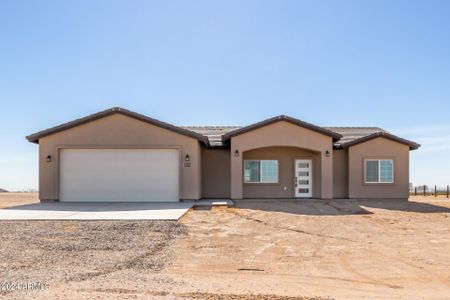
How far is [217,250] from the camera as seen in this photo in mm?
9219

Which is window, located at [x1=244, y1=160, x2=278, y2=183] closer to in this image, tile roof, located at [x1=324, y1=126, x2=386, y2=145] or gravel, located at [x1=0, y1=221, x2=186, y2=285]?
tile roof, located at [x1=324, y1=126, x2=386, y2=145]

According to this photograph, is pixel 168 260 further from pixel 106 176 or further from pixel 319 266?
pixel 106 176

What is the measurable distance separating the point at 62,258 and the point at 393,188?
55.2 ft

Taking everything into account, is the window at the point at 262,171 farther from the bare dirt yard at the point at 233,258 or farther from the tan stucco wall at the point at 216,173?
the bare dirt yard at the point at 233,258

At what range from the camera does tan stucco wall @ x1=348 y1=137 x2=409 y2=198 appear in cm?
2058

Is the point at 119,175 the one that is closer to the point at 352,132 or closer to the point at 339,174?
the point at 339,174

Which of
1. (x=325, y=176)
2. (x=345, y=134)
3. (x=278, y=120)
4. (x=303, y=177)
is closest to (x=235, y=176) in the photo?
(x=278, y=120)

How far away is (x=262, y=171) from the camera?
21.1 metres

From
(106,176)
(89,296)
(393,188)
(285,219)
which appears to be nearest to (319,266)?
(89,296)

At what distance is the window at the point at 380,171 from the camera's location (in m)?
20.6

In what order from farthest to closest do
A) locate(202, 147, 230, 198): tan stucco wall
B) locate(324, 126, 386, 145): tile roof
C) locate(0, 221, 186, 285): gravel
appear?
locate(324, 126, 386, 145): tile roof < locate(202, 147, 230, 198): tan stucco wall < locate(0, 221, 186, 285): gravel

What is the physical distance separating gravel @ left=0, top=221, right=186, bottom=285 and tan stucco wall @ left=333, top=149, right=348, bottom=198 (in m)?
11.3

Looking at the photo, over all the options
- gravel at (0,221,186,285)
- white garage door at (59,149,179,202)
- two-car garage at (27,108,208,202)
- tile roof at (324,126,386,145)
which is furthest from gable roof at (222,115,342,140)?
gravel at (0,221,186,285)

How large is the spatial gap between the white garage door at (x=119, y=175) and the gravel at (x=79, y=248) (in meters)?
6.55
